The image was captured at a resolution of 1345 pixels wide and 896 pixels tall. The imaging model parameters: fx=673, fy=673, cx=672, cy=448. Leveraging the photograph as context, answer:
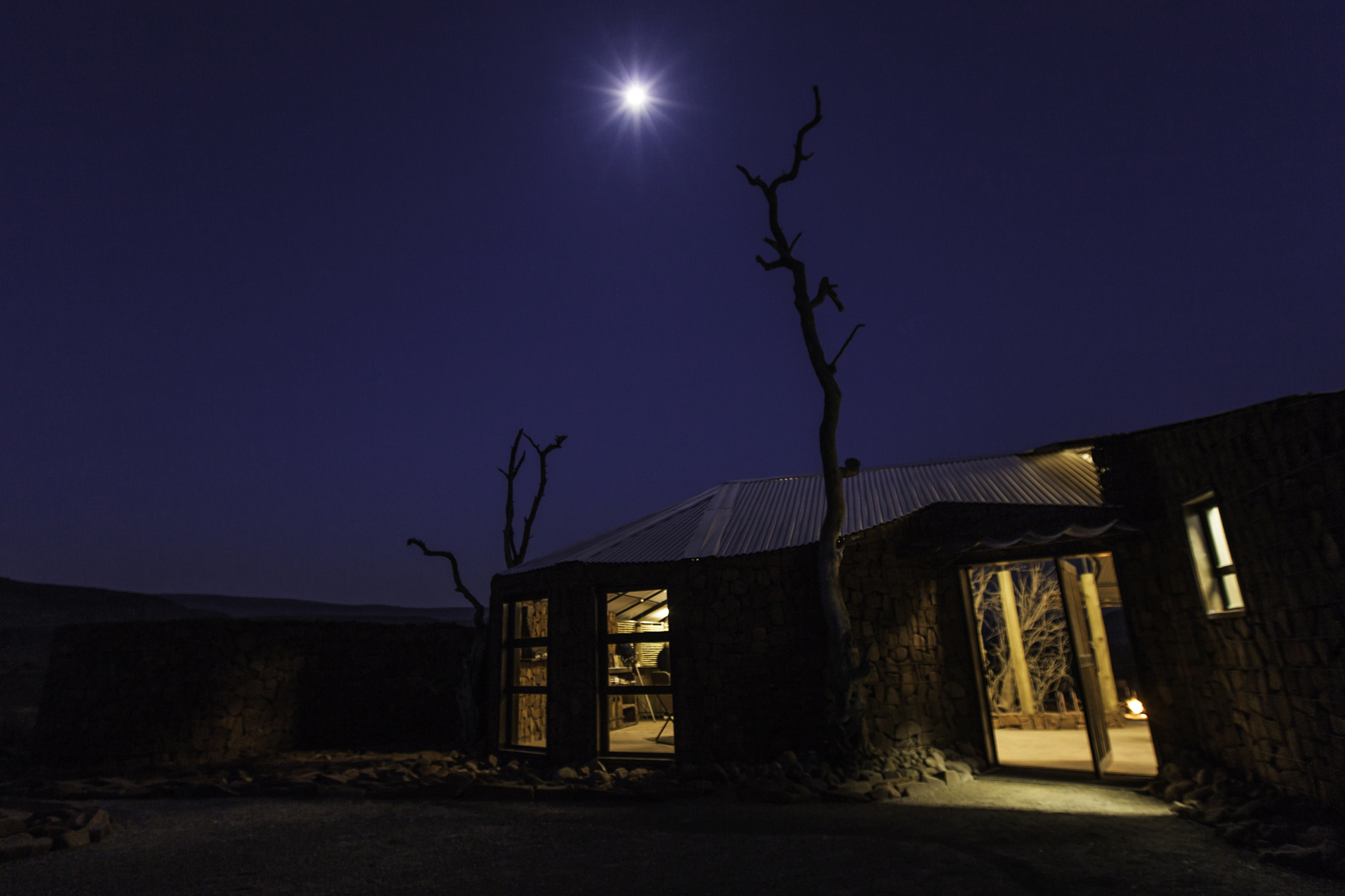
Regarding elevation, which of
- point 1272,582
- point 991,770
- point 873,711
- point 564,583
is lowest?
point 991,770

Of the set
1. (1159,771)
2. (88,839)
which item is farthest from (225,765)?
(1159,771)

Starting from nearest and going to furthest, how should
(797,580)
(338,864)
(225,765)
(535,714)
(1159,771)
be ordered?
(338,864)
(1159,771)
(797,580)
(225,765)
(535,714)

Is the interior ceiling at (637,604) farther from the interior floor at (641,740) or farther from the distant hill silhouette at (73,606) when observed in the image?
the distant hill silhouette at (73,606)

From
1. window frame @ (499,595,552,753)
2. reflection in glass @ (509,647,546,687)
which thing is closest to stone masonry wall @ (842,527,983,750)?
window frame @ (499,595,552,753)

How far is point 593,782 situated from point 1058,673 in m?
10.0

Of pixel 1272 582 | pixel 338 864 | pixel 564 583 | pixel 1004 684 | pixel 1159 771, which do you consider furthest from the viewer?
pixel 1004 684

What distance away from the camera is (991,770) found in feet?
23.4

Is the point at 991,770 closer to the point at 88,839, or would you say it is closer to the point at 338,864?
the point at 338,864

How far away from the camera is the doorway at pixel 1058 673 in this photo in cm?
695

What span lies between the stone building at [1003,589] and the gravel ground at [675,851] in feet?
3.91

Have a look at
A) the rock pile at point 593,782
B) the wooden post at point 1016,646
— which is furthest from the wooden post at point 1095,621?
the rock pile at point 593,782

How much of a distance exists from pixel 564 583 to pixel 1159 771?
635 centimetres

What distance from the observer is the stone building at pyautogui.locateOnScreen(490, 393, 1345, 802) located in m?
4.43

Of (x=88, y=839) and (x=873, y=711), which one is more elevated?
(x=873, y=711)
